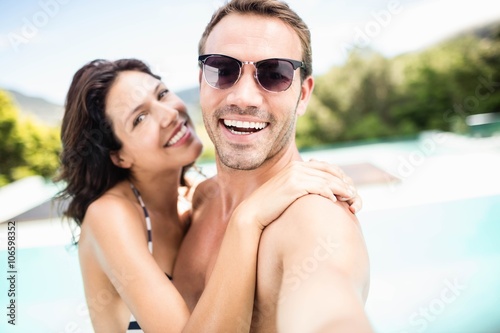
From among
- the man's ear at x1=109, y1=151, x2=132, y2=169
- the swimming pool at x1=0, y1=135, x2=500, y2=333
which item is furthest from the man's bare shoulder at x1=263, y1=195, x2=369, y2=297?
the swimming pool at x1=0, y1=135, x2=500, y2=333

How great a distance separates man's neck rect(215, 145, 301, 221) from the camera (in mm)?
1913

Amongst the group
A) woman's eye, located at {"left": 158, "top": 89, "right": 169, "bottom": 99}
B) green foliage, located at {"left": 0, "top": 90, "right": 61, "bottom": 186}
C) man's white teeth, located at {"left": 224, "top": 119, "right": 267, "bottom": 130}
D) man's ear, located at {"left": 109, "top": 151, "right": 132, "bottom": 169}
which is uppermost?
man's white teeth, located at {"left": 224, "top": 119, "right": 267, "bottom": 130}

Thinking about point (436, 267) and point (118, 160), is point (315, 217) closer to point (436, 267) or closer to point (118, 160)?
point (118, 160)

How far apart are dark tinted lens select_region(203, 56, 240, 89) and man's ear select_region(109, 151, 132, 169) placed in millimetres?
821

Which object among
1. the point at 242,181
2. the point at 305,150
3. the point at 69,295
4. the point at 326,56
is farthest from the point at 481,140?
the point at 242,181

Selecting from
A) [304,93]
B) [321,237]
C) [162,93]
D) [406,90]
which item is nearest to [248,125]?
[304,93]

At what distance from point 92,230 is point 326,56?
14.2 metres

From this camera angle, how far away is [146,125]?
7.39 ft

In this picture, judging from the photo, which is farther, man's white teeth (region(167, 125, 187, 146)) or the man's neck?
man's white teeth (region(167, 125, 187, 146))

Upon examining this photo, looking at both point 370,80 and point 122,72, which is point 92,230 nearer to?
point 122,72

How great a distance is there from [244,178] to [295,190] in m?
0.58

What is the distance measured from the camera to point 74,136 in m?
2.31

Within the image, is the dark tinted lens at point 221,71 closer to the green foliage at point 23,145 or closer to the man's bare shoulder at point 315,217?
the man's bare shoulder at point 315,217

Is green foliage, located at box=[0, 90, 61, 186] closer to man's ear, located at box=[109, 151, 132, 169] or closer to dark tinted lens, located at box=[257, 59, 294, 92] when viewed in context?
man's ear, located at box=[109, 151, 132, 169]
